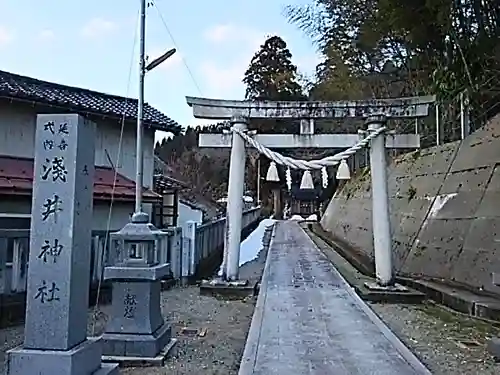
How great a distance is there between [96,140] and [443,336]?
5578 millimetres

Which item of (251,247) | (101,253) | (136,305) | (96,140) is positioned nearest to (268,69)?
(251,247)

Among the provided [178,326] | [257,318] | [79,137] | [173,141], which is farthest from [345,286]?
[173,141]

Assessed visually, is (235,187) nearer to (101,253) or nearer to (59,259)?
(101,253)

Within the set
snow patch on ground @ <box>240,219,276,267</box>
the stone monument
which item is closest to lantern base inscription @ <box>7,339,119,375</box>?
the stone monument

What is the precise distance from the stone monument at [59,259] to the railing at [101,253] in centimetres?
284

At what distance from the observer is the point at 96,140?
8.14 meters

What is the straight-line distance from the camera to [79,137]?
3.82 meters

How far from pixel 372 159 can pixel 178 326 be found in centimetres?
438

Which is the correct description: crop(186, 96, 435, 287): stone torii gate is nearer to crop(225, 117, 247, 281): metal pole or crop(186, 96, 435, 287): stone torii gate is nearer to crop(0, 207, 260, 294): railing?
crop(225, 117, 247, 281): metal pole

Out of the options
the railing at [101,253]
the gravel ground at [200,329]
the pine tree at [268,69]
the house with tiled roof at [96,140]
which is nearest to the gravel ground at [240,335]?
the gravel ground at [200,329]

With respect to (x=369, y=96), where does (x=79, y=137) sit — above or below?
below

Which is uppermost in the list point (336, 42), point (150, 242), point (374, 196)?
point (336, 42)

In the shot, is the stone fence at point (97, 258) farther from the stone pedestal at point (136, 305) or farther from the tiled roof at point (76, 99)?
the tiled roof at point (76, 99)

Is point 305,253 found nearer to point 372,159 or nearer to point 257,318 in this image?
point 372,159
